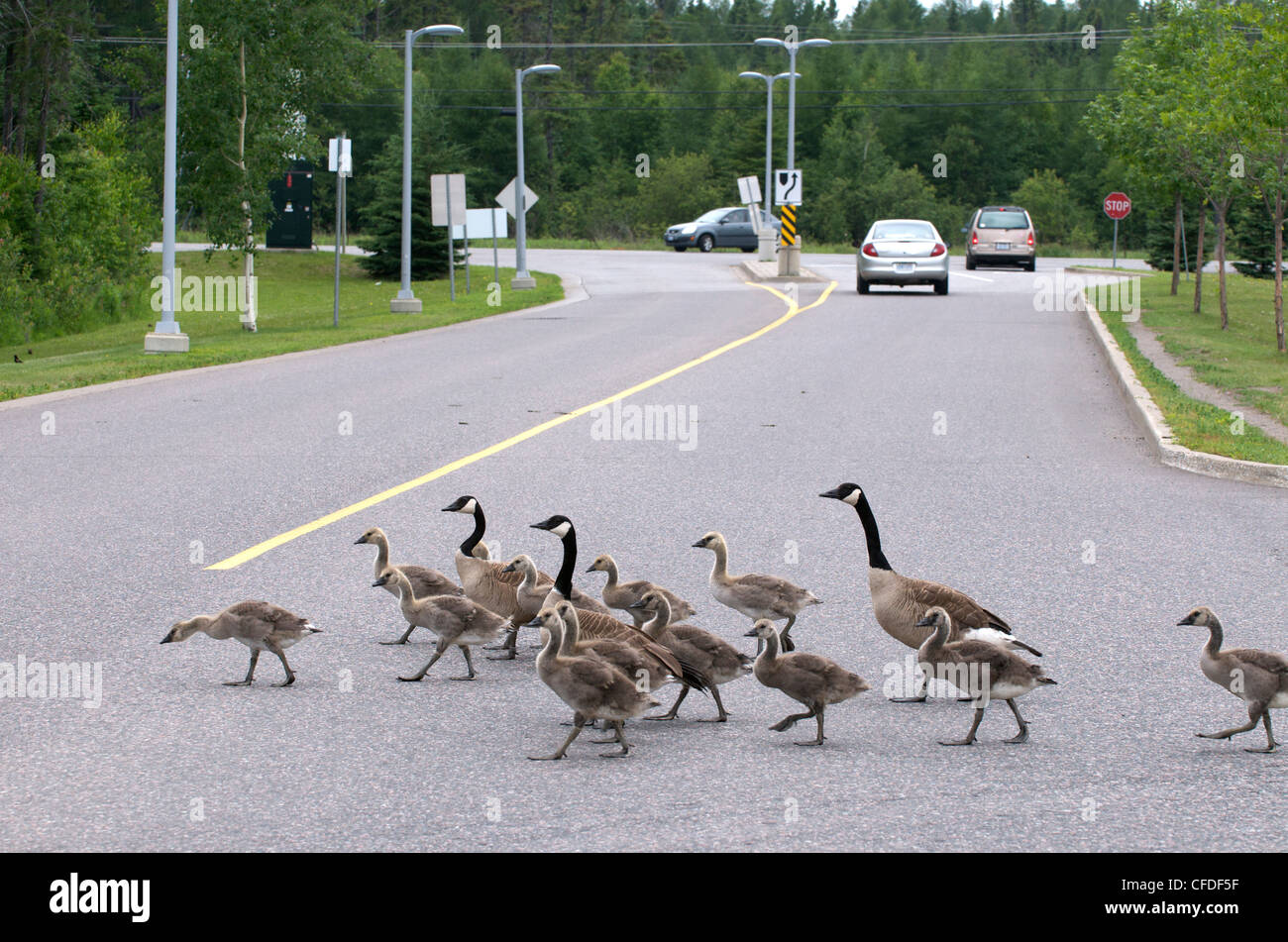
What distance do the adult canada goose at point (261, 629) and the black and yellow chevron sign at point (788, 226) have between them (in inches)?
1520

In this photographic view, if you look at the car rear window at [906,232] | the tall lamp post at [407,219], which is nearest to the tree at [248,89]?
the tall lamp post at [407,219]

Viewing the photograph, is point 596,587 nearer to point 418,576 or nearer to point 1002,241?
point 418,576

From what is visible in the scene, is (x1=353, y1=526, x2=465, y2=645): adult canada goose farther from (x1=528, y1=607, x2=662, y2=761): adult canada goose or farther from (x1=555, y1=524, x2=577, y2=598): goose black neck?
(x1=528, y1=607, x2=662, y2=761): adult canada goose

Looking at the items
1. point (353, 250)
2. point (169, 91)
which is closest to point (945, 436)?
point (169, 91)

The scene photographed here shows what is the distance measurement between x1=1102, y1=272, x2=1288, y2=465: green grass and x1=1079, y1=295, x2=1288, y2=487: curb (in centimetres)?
11

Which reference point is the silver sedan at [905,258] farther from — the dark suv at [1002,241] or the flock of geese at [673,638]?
the flock of geese at [673,638]

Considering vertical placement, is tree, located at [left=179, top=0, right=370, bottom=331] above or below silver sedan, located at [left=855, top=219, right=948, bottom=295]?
above

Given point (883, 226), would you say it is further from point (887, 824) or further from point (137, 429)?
point (887, 824)

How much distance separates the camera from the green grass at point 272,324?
67.2 feet

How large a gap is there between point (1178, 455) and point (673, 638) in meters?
8.45

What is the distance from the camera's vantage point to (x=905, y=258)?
35.5m

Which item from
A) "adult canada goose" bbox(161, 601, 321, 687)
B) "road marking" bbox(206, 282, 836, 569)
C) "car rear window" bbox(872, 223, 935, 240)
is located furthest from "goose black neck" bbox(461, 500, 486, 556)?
"car rear window" bbox(872, 223, 935, 240)

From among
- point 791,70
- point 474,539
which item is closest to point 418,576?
point 474,539

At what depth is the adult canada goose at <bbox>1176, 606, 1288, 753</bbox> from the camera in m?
5.75
